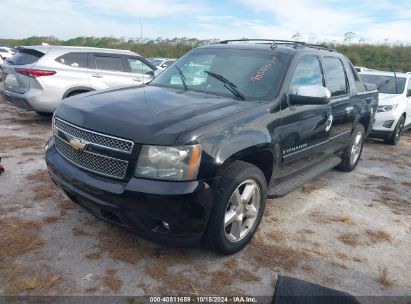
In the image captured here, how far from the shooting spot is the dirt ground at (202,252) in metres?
2.86

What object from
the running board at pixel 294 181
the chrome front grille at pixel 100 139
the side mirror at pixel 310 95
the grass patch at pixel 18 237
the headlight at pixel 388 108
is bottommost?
the grass patch at pixel 18 237

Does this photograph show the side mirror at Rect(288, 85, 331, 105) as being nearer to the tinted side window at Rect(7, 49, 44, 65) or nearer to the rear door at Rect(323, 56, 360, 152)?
the rear door at Rect(323, 56, 360, 152)

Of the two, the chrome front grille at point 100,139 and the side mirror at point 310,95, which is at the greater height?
the side mirror at point 310,95

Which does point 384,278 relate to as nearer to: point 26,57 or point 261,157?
point 261,157

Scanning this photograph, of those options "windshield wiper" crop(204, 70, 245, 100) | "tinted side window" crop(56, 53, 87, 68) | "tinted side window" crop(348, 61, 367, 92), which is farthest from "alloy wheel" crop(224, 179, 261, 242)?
"tinted side window" crop(56, 53, 87, 68)

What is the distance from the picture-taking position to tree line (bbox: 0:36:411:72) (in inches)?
1251

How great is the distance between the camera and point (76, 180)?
3041mm

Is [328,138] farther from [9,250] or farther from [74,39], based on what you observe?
[74,39]

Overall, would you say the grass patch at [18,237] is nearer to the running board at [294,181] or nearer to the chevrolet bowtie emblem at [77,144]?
the chevrolet bowtie emblem at [77,144]

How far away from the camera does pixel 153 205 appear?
2.71 m

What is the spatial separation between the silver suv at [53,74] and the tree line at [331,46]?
15.2 metres

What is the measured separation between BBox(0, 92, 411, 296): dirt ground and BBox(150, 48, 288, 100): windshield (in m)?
1.43

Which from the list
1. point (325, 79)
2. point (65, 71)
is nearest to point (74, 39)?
point (65, 71)

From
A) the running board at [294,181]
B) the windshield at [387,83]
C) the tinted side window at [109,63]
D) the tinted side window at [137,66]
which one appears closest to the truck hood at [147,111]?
the running board at [294,181]
